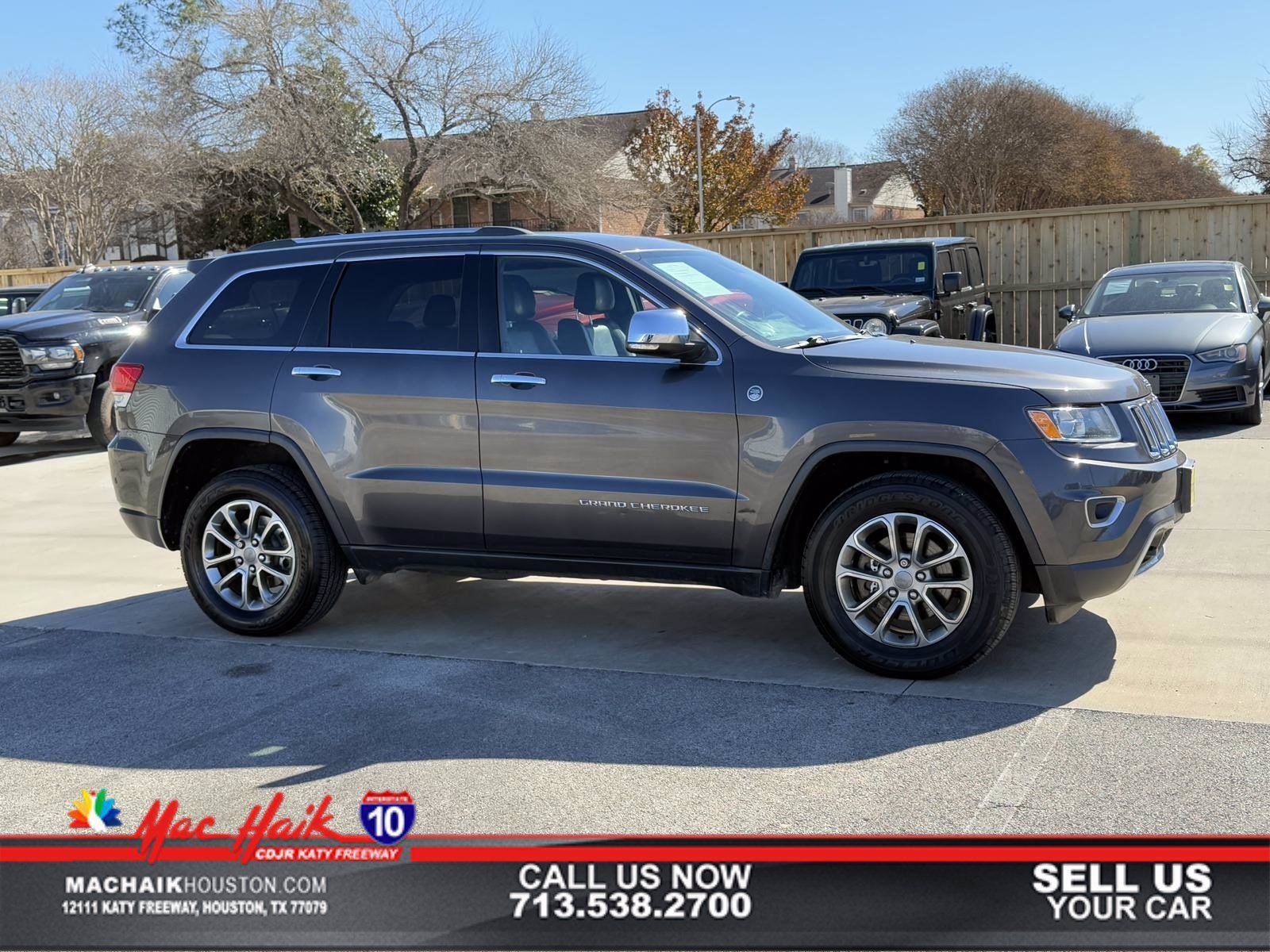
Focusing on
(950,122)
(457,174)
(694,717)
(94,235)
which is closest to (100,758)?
(694,717)

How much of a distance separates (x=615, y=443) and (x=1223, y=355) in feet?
26.3

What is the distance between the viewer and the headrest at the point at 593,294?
5664mm

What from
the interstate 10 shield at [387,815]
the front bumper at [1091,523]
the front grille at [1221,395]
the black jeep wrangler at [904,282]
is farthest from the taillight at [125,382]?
the front grille at [1221,395]

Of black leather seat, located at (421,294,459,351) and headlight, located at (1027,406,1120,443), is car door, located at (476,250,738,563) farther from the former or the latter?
headlight, located at (1027,406,1120,443)

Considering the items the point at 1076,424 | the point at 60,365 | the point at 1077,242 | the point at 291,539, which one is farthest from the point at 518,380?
the point at 1077,242

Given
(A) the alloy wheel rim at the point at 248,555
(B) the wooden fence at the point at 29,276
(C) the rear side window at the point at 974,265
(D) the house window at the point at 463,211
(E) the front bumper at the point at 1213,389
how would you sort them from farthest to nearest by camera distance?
(D) the house window at the point at 463,211
(B) the wooden fence at the point at 29,276
(C) the rear side window at the point at 974,265
(E) the front bumper at the point at 1213,389
(A) the alloy wheel rim at the point at 248,555

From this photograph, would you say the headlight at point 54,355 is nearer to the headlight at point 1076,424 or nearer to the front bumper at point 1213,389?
the front bumper at point 1213,389

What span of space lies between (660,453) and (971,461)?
49.3 inches

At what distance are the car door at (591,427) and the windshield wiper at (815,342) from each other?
332 millimetres

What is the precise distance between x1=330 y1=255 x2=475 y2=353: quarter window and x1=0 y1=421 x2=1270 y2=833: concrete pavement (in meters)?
1.42

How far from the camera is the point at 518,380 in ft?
18.5

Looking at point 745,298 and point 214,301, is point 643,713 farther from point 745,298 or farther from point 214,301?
point 214,301

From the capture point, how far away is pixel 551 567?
18.6ft

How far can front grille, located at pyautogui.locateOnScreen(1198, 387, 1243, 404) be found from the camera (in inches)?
448
